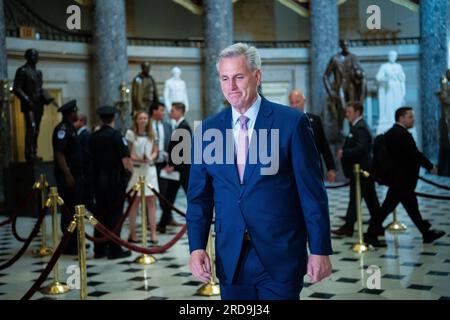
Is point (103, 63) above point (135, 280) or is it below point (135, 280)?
above

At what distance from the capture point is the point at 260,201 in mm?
2838

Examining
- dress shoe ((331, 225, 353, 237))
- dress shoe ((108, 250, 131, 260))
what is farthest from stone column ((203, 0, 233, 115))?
dress shoe ((108, 250, 131, 260))

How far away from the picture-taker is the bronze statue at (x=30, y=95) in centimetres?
1160

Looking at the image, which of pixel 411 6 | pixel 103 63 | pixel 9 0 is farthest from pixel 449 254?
pixel 411 6

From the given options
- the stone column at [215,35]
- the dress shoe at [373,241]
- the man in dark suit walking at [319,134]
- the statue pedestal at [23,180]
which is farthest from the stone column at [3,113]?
the dress shoe at [373,241]

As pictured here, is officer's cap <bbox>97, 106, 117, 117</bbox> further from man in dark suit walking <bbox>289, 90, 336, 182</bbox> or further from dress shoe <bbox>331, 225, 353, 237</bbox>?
dress shoe <bbox>331, 225, 353, 237</bbox>

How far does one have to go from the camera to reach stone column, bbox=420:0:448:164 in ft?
57.9

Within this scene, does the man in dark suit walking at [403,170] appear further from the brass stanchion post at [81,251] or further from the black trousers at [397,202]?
the brass stanchion post at [81,251]

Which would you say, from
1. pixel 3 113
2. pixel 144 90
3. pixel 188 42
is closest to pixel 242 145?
pixel 3 113

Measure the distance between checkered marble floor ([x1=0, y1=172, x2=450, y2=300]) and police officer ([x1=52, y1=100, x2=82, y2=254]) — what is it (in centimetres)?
73

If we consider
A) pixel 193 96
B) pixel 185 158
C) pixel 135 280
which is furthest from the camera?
pixel 193 96

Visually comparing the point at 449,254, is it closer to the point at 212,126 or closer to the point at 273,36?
the point at 212,126

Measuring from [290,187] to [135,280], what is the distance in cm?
393

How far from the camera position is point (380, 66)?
19.4 m
